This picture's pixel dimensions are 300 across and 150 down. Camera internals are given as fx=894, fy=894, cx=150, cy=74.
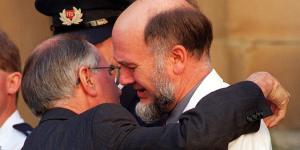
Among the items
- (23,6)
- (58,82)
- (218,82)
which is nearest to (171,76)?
(218,82)

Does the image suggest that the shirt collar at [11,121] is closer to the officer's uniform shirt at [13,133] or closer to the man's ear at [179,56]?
the officer's uniform shirt at [13,133]

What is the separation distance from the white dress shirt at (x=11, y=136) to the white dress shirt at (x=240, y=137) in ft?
3.94

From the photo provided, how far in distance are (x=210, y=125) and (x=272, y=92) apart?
40 cm

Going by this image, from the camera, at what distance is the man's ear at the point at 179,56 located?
2.75 meters

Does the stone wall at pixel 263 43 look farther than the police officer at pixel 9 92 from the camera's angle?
Yes

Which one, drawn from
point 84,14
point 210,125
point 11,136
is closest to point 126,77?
point 210,125

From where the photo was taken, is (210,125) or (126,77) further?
(126,77)

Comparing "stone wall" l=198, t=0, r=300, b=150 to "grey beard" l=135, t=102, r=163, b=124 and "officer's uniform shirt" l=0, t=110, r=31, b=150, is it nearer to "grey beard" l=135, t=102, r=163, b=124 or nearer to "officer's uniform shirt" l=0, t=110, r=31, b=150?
"officer's uniform shirt" l=0, t=110, r=31, b=150

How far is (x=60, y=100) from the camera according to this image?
2.98m

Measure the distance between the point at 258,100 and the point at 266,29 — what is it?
2.47m

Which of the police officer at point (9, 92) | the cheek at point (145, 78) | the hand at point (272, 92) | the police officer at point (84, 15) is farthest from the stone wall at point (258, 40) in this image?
the cheek at point (145, 78)

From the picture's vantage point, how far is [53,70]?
9.78ft

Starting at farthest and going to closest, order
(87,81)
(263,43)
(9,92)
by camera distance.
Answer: (263,43)
(9,92)
(87,81)

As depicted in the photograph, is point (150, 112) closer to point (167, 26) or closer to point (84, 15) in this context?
point (167, 26)
